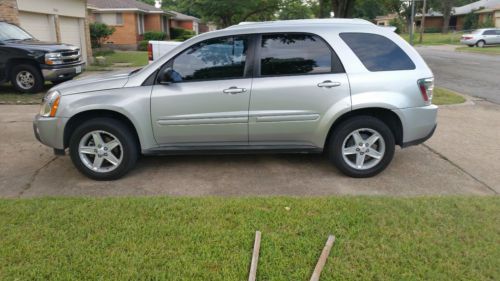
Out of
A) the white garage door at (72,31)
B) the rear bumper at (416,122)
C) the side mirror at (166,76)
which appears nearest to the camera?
→ the side mirror at (166,76)

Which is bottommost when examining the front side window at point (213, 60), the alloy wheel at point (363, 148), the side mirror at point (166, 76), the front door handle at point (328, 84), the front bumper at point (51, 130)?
the alloy wheel at point (363, 148)

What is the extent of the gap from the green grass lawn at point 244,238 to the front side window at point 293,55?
60.3 inches

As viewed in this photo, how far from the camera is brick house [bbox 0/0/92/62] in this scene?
44.0 ft

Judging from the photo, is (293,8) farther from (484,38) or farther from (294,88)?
(294,88)

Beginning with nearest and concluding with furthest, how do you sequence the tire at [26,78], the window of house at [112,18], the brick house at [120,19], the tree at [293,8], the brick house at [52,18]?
the tire at [26,78], the brick house at [52,18], the brick house at [120,19], the window of house at [112,18], the tree at [293,8]

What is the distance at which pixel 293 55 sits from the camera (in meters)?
4.74

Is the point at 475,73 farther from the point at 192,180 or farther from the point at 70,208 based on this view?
the point at 70,208

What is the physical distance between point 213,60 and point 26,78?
27.1 feet

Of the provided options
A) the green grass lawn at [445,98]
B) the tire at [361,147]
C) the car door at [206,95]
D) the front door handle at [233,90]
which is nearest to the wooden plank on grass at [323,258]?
the tire at [361,147]

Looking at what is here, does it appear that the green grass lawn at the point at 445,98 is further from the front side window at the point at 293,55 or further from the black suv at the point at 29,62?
the black suv at the point at 29,62

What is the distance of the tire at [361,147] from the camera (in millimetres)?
4699

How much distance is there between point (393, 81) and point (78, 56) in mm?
10330

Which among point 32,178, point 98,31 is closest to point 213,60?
point 32,178

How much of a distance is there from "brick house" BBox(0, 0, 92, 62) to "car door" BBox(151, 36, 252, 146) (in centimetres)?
1145
